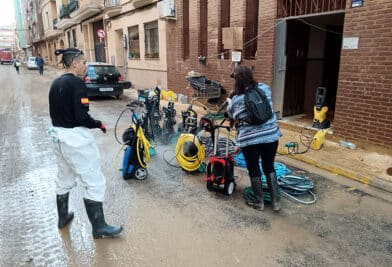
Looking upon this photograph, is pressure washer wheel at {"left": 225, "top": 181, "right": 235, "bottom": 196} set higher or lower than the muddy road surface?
higher

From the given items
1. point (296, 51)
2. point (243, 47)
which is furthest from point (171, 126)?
point (296, 51)

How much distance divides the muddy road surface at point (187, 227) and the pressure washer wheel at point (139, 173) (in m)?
0.11

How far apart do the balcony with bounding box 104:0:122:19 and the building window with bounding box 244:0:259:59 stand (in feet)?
34.0

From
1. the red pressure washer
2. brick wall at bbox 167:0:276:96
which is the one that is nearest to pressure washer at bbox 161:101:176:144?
the red pressure washer

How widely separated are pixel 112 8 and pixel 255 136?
1578 cm

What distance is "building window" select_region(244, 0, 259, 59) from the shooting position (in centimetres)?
822

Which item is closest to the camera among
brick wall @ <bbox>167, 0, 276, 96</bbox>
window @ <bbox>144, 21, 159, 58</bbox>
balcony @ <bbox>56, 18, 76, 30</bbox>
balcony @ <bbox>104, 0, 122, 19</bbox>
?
brick wall @ <bbox>167, 0, 276, 96</bbox>

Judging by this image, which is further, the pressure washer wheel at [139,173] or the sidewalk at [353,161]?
the pressure washer wheel at [139,173]

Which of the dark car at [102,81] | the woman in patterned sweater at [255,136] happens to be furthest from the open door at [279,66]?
the dark car at [102,81]

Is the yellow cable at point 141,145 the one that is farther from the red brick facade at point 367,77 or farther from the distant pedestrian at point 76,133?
the red brick facade at point 367,77

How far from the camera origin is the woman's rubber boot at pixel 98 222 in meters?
3.15

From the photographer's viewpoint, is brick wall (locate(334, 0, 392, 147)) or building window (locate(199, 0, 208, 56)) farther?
building window (locate(199, 0, 208, 56))

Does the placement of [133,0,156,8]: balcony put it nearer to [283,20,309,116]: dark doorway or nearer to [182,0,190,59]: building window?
[182,0,190,59]: building window

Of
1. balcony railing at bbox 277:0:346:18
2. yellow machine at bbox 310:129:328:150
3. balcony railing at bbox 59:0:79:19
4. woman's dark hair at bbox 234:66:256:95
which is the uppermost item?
balcony railing at bbox 59:0:79:19
